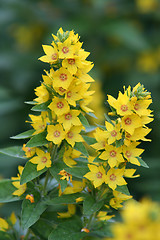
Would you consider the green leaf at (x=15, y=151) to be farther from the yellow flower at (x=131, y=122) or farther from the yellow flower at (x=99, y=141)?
the yellow flower at (x=131, y=122)

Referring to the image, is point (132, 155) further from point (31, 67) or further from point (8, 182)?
point (31, 67)

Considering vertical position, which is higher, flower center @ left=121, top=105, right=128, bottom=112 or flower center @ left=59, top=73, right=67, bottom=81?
flower center @ left=59, top=73, right=67, bottom=81

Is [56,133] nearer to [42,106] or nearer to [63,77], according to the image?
[42,106]

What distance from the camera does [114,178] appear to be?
1.81 m

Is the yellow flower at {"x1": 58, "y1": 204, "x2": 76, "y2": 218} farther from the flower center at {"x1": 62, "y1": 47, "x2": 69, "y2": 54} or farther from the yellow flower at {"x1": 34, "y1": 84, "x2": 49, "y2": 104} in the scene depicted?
the flower center at {"x1": 62, "y1": 47, "x2": 69, "y2": 54}

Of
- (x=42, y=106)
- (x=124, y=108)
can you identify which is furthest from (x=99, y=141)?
(x=42, y=106)

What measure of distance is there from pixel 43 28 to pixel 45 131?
4.45 metres

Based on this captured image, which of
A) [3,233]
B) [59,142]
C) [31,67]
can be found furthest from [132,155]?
[31,67]

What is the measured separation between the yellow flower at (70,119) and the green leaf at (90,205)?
34 cm

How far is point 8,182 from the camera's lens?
6.64ft

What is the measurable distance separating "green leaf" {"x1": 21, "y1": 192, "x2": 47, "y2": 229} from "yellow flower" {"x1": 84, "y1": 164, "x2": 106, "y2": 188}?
26 cm

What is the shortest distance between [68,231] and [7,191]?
0.37m

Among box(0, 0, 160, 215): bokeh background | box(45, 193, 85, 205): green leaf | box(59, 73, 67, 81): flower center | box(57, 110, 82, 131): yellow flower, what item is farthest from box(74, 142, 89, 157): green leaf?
box(0, 0, 160, 215): bokeh background

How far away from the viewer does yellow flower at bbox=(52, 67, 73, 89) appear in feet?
5.78
